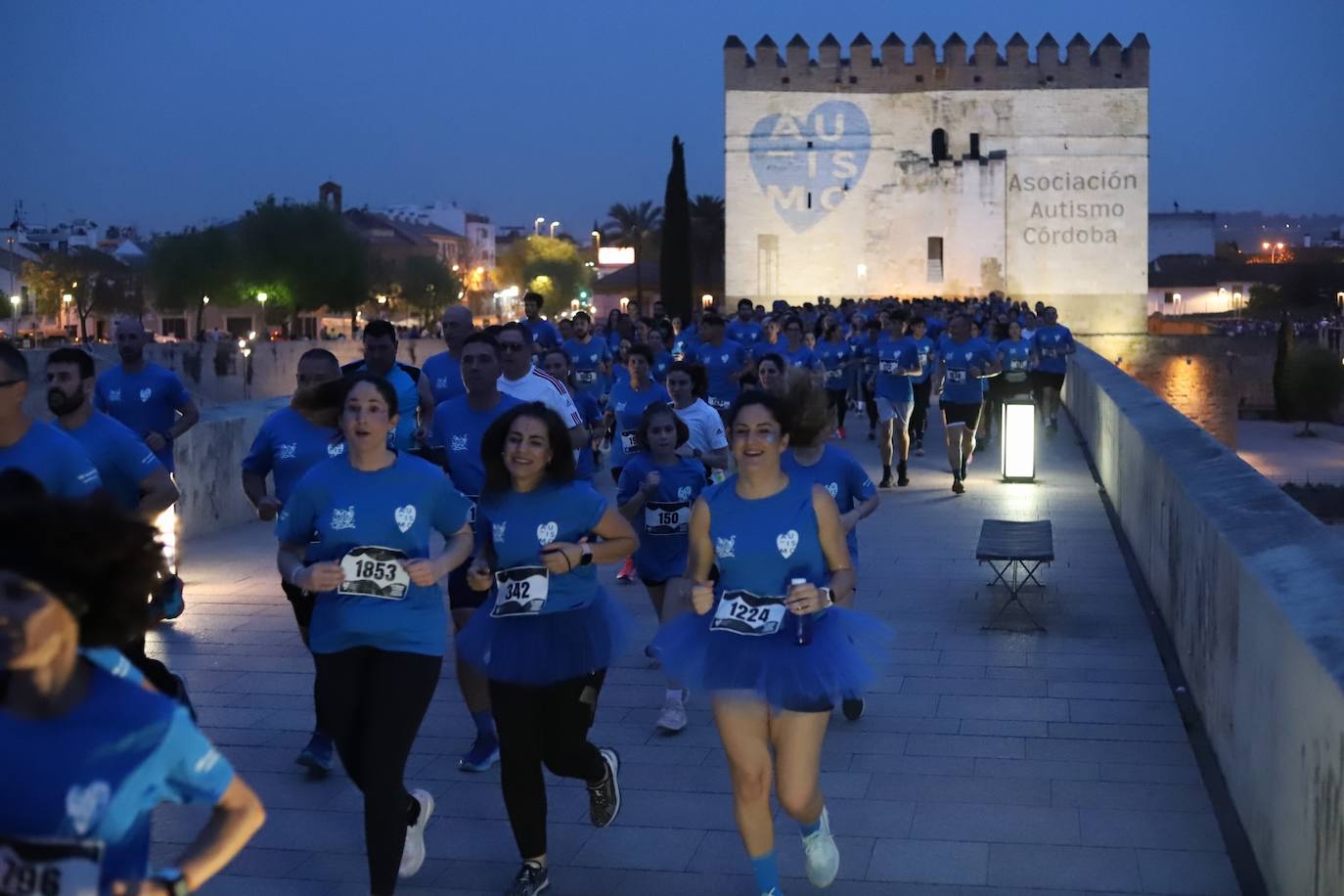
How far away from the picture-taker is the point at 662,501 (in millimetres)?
8789

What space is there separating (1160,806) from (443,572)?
331cm

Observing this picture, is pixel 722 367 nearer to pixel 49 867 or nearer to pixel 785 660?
pixel 785 660

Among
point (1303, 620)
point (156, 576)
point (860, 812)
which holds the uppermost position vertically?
point (156, 576)

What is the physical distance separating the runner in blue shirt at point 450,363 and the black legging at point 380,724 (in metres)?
4.35

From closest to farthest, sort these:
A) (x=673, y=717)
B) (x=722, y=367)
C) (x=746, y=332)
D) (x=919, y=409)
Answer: (x=673, y=717) < (x=722, y=367) < (x=919, y=409) < (x=746, y=332)

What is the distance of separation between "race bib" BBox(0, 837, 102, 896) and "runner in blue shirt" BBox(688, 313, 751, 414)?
1352cm

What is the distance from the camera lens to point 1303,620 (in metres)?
5.46

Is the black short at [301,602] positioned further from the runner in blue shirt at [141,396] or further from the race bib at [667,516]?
the runner in blue shirt at [141,396]

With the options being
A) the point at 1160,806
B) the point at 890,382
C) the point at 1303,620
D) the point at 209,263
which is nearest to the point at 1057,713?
the point at 1160,806

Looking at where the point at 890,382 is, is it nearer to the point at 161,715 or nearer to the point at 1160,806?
the point at 1160,806

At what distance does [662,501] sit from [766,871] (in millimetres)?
3302

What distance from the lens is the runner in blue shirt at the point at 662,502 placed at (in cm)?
877

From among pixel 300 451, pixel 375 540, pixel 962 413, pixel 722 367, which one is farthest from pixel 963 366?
pixel 375 540

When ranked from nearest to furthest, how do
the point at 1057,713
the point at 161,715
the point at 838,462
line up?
1. the point at 161,715
2. the point at 838,462
3. the point at 1057,713
